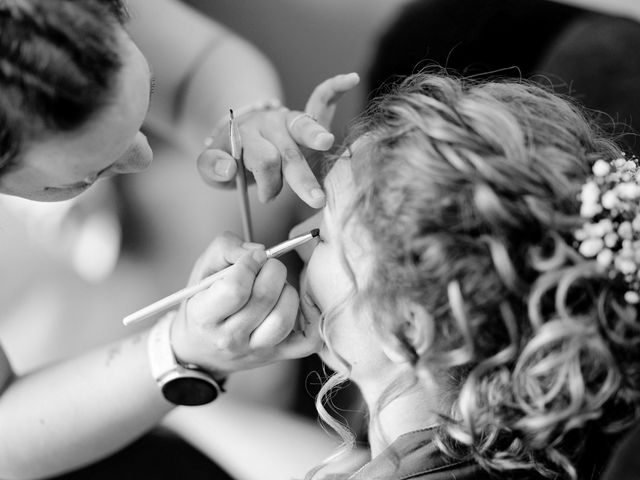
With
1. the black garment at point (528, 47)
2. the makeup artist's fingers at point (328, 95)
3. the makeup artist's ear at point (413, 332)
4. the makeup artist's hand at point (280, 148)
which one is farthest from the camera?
the black garment at point (528, 47)

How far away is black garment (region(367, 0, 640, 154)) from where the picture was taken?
3.82 feet

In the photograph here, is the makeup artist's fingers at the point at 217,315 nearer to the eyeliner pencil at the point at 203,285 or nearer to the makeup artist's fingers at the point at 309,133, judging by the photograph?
the eyeliner pencil at the point at 203,285

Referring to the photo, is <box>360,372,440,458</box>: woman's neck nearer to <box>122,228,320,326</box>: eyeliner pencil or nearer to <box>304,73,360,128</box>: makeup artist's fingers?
<box>122,228,320,326</box>: eyeliner pencil

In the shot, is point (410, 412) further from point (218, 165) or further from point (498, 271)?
point (218, 165)

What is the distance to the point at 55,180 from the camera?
687 mm

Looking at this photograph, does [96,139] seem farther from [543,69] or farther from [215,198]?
[543,69]

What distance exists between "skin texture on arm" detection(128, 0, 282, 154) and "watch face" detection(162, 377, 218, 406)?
0.46 meters

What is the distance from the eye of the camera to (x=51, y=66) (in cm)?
56

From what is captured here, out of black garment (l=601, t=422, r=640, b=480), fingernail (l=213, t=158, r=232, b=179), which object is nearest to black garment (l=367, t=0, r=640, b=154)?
fingernail (l=213, t=158, r=232, b=179)

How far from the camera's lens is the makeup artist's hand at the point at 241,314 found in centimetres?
75

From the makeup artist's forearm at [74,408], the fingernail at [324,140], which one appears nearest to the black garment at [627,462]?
the fingernail at [324,140]

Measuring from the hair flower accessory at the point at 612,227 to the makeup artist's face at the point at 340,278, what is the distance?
24 cm

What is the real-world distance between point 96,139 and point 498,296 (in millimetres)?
430

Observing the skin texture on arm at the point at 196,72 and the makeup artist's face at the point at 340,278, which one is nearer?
the makeup artist's face at the point at 340,278
